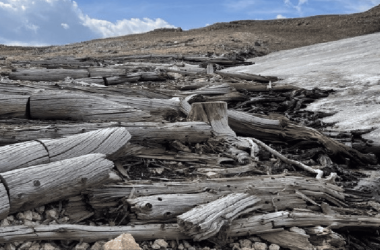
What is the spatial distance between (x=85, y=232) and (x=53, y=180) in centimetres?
56

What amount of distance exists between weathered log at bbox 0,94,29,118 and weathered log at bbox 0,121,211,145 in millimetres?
399

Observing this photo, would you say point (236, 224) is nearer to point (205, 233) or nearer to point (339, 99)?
point (205, 233)

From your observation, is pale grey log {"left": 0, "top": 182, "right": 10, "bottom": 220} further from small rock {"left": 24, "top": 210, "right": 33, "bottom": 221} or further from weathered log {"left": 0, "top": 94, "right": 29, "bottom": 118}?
weathered log {"left": 0, "top": 94, "right": 29, "bottom": 118}

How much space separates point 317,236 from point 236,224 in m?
0.96

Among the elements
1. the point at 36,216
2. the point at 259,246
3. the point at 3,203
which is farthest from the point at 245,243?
the point at 3,203

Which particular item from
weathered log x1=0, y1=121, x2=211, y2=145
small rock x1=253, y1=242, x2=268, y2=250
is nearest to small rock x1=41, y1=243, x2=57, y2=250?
weathered log x1=0, y1=121, x2=211, y2=145

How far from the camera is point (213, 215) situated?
4.12 meters

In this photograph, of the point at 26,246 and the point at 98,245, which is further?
the point at 98,245

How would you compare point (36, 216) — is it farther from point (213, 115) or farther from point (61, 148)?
point (213, 115)

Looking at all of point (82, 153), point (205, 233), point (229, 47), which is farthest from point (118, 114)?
point (229, 47)

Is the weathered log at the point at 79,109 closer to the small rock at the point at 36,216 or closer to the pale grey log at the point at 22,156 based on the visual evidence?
the pale grey log at the point at 22,156

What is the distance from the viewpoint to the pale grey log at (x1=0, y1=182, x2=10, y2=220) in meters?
3.58

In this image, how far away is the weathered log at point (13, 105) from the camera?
5.40 meters

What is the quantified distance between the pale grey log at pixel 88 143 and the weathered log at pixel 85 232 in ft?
2.72
